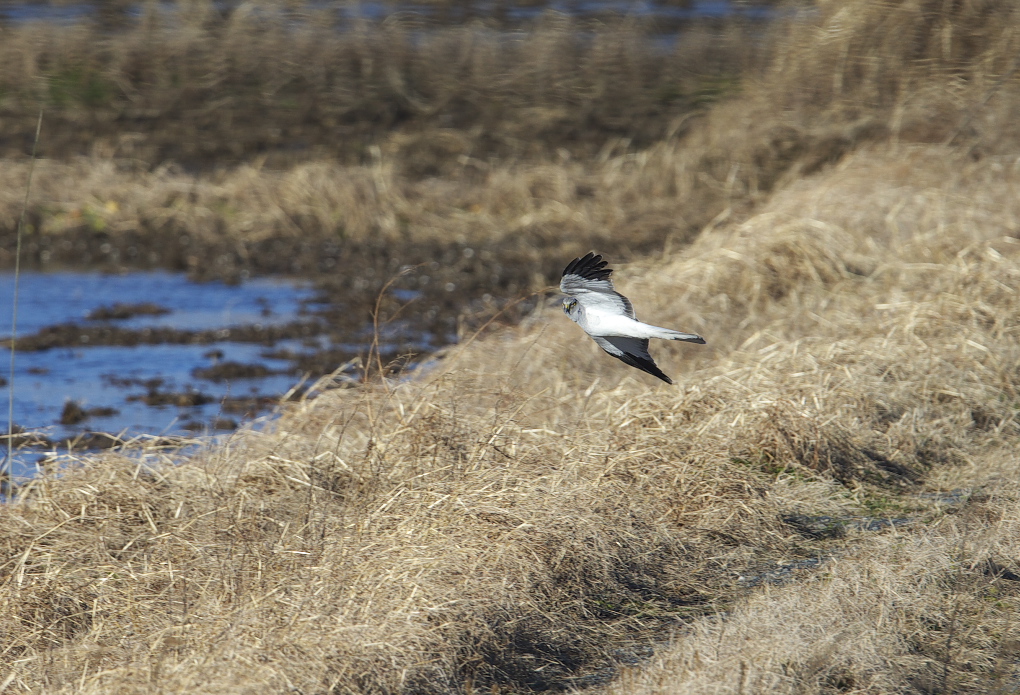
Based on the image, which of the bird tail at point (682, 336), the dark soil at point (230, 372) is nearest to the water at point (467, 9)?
the dark soil at point (230, 372)

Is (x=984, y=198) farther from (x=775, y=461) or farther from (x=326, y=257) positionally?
(x=326, y=257)

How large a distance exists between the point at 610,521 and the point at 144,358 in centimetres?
554

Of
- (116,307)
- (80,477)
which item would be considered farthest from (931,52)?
(80,477)

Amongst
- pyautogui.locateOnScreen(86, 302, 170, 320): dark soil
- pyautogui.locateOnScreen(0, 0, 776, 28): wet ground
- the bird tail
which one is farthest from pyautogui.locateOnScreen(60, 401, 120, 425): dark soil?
pyautogui.locateOnScreen(0, 0, 776, 28): wet ground

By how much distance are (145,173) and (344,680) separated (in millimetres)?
11979

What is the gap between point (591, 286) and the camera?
3975mm

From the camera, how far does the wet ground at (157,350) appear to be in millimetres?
7230

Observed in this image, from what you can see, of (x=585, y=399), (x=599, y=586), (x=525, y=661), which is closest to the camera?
(x=525, y=661)

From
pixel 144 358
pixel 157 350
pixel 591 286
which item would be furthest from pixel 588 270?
pixel 157 350

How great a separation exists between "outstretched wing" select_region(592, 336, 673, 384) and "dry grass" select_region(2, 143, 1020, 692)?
1.80ft

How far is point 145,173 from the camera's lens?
13977 mm

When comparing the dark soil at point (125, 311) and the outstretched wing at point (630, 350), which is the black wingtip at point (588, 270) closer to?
the outstretched wing at point (630, 350)

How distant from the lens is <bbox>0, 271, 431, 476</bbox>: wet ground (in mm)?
7230

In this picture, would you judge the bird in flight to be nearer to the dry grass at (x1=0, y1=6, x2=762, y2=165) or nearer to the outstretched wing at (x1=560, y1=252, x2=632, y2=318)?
the outstretched wing at (x1=560, y1=252, x2=632, y2=318)
